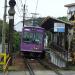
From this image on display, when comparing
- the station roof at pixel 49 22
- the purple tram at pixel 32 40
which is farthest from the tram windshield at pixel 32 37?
the station roof at pixel 49 22

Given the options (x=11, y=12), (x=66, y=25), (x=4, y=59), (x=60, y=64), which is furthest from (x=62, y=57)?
(x=4, y=59)

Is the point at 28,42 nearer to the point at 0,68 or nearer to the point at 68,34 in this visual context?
the point at 68,34

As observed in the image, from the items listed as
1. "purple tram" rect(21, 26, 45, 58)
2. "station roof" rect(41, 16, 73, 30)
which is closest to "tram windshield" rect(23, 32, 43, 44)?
"purple tram" rect(21, 26, 45, 58)

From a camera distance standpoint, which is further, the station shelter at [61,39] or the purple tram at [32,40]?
the purple tram at [32,40]

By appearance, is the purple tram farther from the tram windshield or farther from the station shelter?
the station shelter

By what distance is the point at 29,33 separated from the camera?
39469 millimetres

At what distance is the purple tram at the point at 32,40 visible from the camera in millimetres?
39312

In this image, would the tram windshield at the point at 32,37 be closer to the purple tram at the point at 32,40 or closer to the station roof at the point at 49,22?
the purple tram at the point at 32,40

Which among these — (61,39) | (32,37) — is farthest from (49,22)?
(32,37)

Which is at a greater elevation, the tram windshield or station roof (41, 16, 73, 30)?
station roof (41, 16, 73, 30)

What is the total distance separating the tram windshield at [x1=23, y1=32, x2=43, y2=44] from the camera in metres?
39.5

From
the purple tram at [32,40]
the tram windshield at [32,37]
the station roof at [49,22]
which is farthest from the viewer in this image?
the tram windshield at [32,37]

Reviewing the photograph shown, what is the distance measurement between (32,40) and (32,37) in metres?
0.30

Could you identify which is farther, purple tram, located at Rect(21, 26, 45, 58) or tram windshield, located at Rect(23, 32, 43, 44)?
tram windshield, located at Rect(23, 32, 43, 44)
